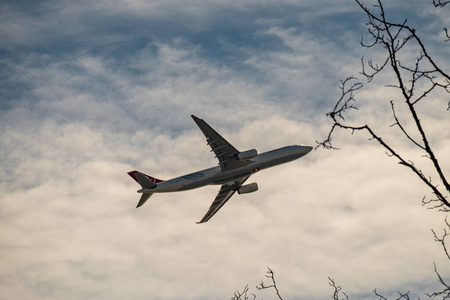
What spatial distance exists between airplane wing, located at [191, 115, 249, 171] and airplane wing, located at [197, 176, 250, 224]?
6.24 metres

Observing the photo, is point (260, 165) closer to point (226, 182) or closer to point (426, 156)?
point (226, 182)

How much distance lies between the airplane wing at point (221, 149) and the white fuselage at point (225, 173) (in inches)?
31.7

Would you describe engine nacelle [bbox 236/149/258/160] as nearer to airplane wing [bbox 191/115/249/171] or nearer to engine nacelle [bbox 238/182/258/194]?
airplane wing [bbox 191/115/249/171]

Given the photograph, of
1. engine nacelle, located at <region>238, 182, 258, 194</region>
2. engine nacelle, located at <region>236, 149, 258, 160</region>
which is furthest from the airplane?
engine nacelle, located at <region>238, 182, 258, 194</region>

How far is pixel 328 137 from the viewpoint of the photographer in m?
10.0

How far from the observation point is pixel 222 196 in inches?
3342

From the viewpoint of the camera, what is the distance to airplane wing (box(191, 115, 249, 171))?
6969 cm

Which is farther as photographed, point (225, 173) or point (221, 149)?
point (225, 173)

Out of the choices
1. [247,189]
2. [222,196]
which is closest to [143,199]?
[222,196]

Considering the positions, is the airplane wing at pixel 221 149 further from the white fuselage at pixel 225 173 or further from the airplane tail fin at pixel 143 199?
the airplane tail fin at pixel 143 199

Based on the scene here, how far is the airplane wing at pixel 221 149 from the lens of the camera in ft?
229

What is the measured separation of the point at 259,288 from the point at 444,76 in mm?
8776

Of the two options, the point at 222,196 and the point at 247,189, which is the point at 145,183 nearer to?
the point at 222,196

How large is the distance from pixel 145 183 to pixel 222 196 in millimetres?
13869
